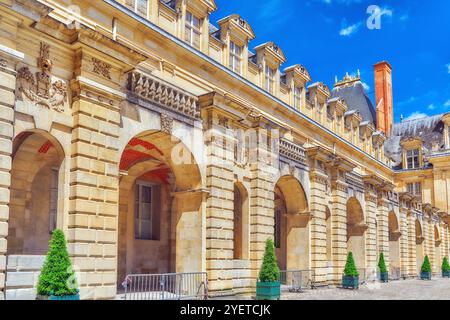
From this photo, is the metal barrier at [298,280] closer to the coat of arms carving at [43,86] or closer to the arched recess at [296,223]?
the arched recess at [296,223]

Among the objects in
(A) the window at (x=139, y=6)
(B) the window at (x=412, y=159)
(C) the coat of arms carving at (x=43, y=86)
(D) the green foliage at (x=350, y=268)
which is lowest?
(D) the green foliage at (x=350, y=268)

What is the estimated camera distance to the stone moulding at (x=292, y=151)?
71.8 ft

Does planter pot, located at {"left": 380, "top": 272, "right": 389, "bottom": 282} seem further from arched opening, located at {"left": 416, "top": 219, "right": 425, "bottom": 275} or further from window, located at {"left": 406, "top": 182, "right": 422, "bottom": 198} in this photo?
window, located at {"left": 406, "top": 182, "right": 422, "bottom": 198}

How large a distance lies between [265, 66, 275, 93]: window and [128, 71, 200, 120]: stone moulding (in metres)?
10.00

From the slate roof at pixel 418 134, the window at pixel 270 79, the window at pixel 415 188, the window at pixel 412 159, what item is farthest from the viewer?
the slate roof at pixel 418 134

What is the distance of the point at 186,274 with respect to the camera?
1606 cm

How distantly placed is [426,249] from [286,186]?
24.6 meters

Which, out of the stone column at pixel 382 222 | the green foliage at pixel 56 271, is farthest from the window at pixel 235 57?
the stone column at pixel 382 222

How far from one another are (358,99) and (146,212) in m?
36.2

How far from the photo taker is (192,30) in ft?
69.4

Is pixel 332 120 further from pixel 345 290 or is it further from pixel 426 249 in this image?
pixel 426 249

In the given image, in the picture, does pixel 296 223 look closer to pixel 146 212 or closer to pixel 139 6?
pixel 146 212

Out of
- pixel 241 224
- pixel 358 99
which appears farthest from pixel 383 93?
pixel 241 224

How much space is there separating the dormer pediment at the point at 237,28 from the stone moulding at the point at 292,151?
18.2 ft
